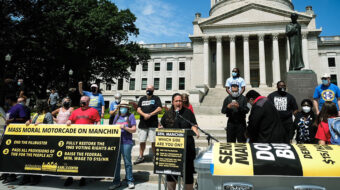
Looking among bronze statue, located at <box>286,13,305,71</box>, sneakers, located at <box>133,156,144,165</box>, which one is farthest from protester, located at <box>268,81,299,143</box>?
bronze statue, located at <box>286,13,305,71</box>

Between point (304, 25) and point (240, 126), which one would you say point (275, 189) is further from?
point (304, 25)

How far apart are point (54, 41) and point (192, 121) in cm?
2430

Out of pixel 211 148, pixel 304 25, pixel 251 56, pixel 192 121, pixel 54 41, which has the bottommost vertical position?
pixel 211 148

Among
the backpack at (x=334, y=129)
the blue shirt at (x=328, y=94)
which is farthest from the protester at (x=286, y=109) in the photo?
the blue shirt at (x=328, y=94)

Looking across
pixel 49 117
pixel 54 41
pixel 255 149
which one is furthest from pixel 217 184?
pixel 54 41

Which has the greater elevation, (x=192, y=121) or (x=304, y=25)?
(x=304, y=25)

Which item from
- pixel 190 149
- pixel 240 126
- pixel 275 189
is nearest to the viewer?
pixel 275 189

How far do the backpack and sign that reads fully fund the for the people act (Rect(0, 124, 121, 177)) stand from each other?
4.68 metres

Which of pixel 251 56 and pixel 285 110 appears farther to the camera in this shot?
pixel 251 56

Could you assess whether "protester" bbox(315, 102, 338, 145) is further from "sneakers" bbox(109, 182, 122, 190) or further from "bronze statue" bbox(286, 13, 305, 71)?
"bronze statue" bbox(286, 13, 305, 71)

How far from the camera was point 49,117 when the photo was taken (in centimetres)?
675

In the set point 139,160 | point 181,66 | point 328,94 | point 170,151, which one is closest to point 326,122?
point 170,151

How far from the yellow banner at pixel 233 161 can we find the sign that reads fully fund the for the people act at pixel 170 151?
116 cm

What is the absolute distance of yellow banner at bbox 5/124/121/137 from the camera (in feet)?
17.6
